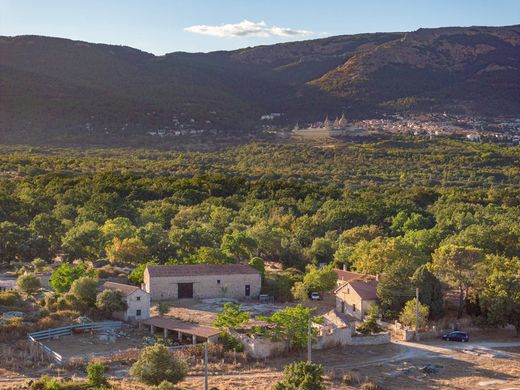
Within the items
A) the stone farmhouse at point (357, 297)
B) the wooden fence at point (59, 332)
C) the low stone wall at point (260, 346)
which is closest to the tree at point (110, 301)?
the wooden fence at point (59, 332)

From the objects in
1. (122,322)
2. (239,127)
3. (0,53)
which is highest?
(0,53)

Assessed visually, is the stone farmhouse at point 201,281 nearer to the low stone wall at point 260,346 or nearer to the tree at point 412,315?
the tree at point 412,315

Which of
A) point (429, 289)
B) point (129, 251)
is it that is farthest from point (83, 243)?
point (429, 289)

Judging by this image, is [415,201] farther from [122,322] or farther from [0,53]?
[0,53]

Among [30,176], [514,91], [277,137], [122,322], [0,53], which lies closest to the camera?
[122,322]

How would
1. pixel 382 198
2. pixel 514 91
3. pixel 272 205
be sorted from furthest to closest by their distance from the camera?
pixel 514 91 → pixel 382 198 → pixel 272 205

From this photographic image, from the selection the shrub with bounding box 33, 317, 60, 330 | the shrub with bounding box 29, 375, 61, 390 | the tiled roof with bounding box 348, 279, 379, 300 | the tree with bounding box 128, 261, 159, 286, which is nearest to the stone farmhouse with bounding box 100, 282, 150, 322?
the shrub with bounding box 33, 317, 60, 330

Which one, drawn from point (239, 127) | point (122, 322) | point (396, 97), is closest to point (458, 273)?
point (122, 322)
